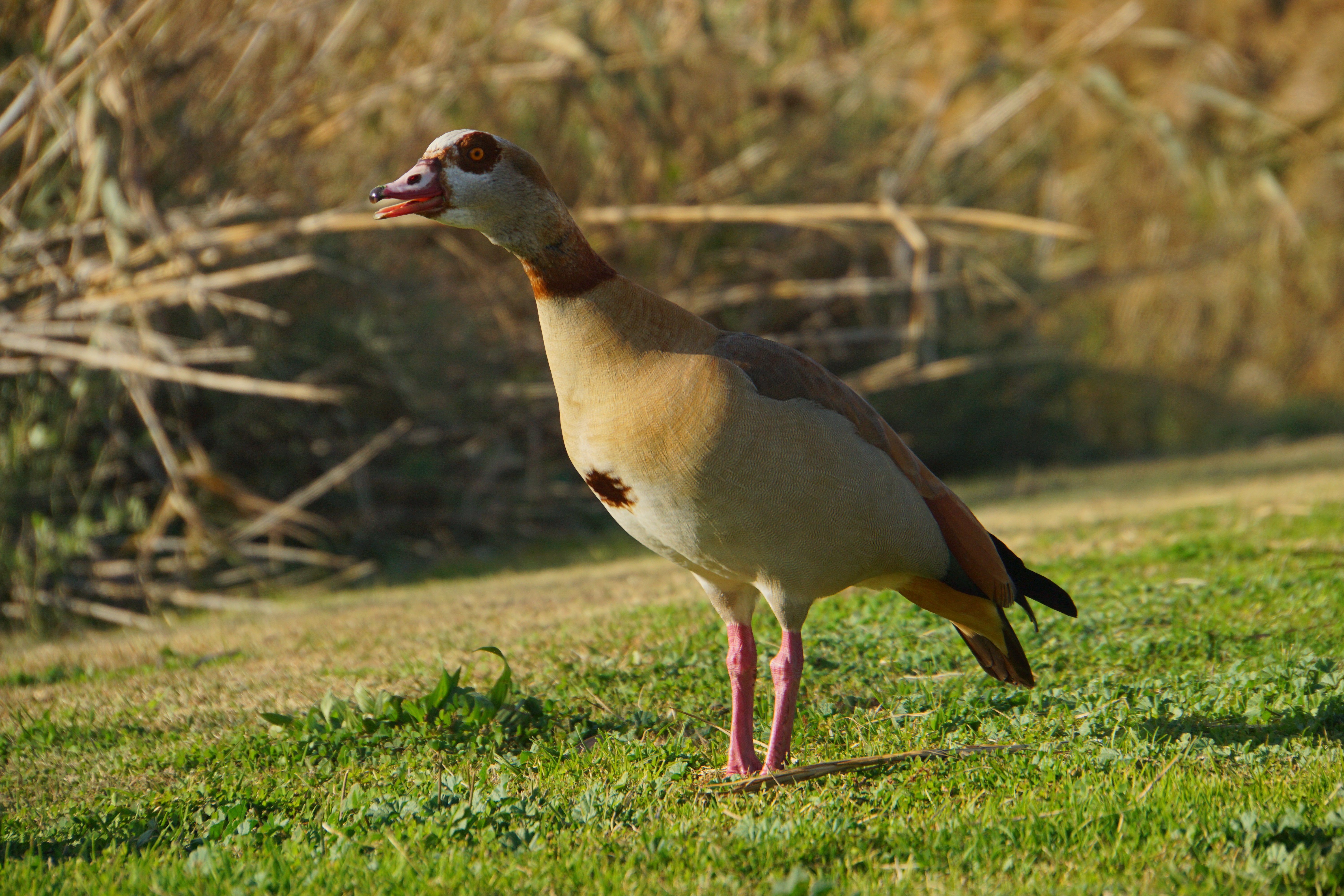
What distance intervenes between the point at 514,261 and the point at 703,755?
567 centimetres

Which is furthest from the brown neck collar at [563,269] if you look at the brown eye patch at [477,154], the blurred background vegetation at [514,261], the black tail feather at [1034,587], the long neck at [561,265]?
the blurred background vegetation at [514,261]

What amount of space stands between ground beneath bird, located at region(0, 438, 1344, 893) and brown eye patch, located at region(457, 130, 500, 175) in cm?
151

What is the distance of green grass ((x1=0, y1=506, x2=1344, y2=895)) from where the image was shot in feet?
7.78

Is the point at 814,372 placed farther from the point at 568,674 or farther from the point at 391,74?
the point at 391,74

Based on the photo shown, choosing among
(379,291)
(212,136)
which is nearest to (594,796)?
(379,291)

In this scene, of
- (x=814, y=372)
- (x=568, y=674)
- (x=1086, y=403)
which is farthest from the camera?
(x=1086, y=403)

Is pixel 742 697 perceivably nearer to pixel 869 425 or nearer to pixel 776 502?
pixel 776 502

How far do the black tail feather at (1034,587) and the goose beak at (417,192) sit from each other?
1.73 metres

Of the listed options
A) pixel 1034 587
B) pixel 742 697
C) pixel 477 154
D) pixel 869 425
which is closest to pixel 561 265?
pixel 477 154

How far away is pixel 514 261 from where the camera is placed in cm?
831

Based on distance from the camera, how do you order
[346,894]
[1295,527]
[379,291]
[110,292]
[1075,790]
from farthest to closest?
[379,291] → [110,292] → [1295,527] → [1075,790] → [346,894]

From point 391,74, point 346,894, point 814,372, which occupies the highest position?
point 391,74

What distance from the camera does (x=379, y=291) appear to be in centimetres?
705

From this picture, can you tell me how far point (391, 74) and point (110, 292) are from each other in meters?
2.96
